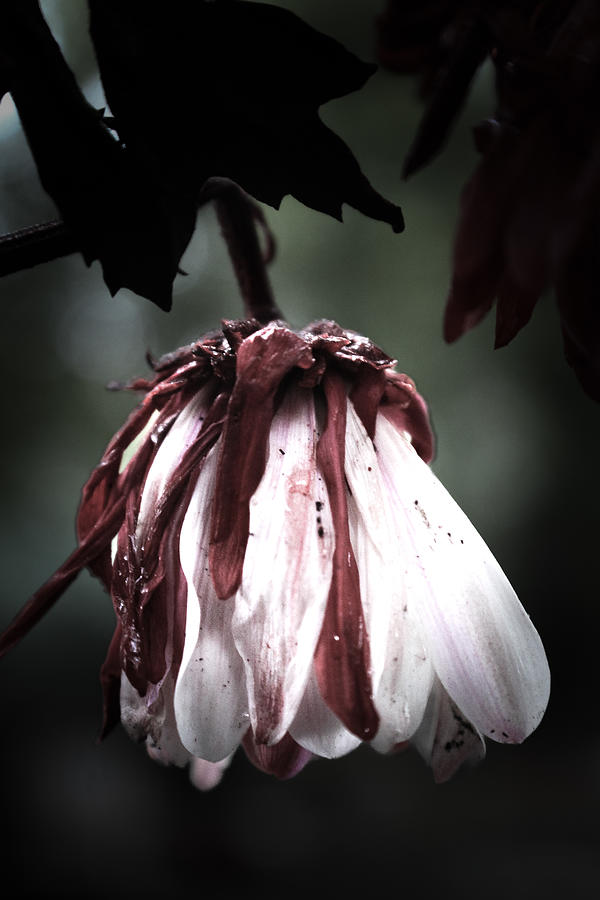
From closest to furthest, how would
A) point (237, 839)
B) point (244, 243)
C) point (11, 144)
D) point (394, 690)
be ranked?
1. point (394, 690)
2. point (244, 243)
3. point (11, 144)
4. point (237, 839)

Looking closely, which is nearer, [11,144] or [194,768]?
[194,768]

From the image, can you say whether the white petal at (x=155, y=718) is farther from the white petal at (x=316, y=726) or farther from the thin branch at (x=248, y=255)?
the thin branch at (x=248, y=255)

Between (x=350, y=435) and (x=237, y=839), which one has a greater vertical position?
(x=350, y=435)

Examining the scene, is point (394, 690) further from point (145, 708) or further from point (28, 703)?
point (28, 703)

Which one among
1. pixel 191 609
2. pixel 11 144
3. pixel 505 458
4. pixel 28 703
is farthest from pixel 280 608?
pixel 28 703

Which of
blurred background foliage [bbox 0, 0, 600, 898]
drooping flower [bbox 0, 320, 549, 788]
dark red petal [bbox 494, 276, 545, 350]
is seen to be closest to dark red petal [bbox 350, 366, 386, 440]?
drooping flower [bbox 0, 320, 549, 788]

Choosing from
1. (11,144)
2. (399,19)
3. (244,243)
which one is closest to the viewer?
(399,19)

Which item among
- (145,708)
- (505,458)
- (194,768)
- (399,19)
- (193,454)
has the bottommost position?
(505,458)

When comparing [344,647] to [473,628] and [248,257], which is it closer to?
[473,628]

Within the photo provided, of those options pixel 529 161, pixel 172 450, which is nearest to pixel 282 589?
pixel 172 450
